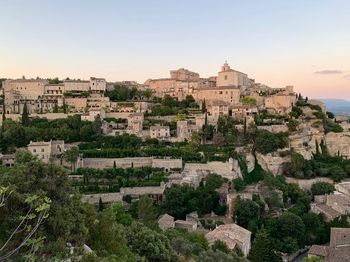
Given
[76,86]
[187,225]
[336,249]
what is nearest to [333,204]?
[336,249]

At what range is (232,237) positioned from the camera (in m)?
23.7

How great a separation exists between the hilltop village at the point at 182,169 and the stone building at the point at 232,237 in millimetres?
95

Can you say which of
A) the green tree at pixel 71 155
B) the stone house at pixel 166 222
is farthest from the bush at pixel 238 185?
the green tree at pixel 71 155

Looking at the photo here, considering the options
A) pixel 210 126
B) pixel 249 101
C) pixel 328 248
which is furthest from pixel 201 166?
pixel 249 101

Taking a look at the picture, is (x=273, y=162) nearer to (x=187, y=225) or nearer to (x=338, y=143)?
(x=338, y=143)

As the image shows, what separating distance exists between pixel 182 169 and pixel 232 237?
34.0 feet

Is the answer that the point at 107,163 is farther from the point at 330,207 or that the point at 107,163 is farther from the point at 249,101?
the point at 249,101

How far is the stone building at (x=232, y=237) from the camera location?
902 inches

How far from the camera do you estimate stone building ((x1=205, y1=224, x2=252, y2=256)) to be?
22.9m

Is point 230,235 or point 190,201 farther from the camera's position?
point 190,201

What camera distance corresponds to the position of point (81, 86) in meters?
50.8

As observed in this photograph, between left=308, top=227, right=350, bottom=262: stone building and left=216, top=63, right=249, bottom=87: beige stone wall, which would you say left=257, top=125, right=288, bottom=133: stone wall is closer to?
left=216, top=63, right=249, bottom=87: beige stone wall

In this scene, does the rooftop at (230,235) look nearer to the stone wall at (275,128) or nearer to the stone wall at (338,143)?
the stone wall at (275,128)

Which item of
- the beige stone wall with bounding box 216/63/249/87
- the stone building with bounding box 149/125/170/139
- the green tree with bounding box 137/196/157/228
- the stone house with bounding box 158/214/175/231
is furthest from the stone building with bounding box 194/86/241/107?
the green tree with bounding box 137/196/157/228
